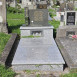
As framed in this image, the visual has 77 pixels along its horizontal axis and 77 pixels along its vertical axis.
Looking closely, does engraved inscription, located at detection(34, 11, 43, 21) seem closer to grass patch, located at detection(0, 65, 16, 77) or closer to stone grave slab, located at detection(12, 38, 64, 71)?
stone grave slab, located at detection(12, 38, 64, 71)

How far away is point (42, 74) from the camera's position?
189 inches

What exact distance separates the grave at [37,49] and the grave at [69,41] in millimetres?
287

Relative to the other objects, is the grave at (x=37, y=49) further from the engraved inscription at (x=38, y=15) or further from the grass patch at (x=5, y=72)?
the grass patch at (x=5, y=72)

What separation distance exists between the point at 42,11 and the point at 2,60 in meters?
3.83

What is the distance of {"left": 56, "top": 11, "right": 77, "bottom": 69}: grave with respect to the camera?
540 cm

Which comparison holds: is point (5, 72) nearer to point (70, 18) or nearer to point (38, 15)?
point (38, 15)

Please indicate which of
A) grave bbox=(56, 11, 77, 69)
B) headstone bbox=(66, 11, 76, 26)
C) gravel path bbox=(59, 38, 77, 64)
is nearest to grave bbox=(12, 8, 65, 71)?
grave bbox=(56, 11, 77, 69)

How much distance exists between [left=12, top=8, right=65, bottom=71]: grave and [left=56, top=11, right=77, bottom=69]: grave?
287mm

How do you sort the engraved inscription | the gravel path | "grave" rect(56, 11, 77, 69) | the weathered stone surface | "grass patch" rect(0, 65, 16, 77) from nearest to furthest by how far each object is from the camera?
"grass patch" rect(0, 65, 16, 77) < "grave" rect(56, 11, 77, 69) < the gravel path < the engraved inscription < the weathered stone surface

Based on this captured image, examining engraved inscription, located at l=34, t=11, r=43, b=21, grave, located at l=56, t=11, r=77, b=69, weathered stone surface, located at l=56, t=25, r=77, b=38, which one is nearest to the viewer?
grave, located at l=56, t=11, r=77, b=69

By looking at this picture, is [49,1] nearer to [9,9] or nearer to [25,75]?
[9,9]

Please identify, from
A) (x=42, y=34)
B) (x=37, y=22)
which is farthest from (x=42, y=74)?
(x=37, y=22)

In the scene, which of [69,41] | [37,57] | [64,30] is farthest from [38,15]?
[37,57]

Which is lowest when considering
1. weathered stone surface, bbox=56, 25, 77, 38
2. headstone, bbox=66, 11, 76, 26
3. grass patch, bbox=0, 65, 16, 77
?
grass patch, bbox=0, 65, 16, 77
